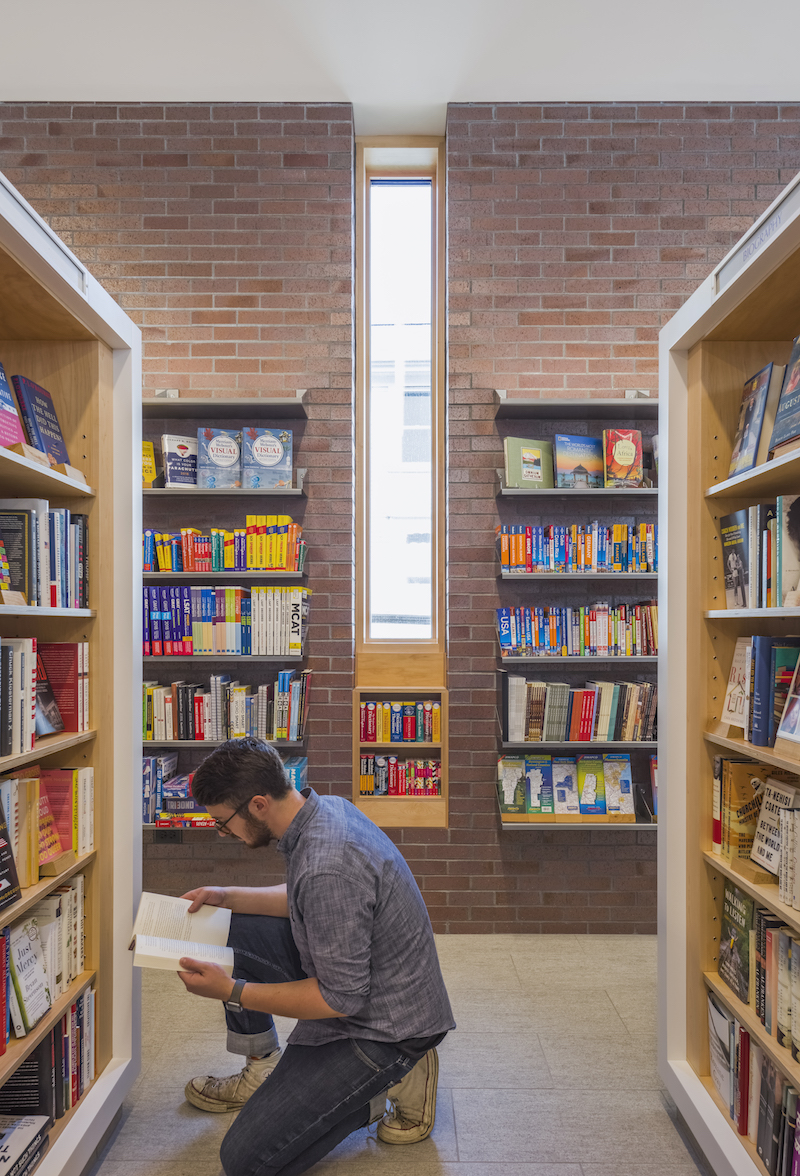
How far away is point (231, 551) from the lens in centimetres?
317

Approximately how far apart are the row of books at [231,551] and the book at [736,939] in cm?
200

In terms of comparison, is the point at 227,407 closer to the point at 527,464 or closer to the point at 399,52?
the point at 527,464

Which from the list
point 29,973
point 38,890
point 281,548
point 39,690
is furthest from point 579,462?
point 29,973

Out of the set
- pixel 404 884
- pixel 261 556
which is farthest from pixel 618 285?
pixel 404 884

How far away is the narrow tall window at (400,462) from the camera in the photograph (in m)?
3.59

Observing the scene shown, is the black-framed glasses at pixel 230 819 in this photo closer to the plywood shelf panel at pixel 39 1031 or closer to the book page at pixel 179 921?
the book page at pixel 179 921

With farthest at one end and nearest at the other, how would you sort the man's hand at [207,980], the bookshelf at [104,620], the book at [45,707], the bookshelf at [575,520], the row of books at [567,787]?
the bookshelf at [575,520] < the row of books at [567,787] < the bookshelf at [104,620] < the book at [45,707] < the man's hand at [207,980]

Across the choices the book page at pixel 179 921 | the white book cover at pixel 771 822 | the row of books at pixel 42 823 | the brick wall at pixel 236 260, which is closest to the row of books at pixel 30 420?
the row of books at pixel 42 823

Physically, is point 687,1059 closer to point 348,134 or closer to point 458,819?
point 458,819

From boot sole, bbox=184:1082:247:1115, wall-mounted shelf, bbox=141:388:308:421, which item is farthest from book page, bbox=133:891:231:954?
wall-mounted shelf, bbox=141:388:308:421

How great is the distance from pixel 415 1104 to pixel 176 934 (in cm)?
78

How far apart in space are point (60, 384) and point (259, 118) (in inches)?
83.6

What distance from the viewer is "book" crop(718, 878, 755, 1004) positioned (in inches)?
70.2

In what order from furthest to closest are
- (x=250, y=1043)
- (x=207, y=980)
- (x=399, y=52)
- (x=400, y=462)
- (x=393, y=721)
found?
(x=400, y=462) < (x=393, y=721) < (x=399, y=52) < (x=250, y=1043) < (x=207, y=980)
